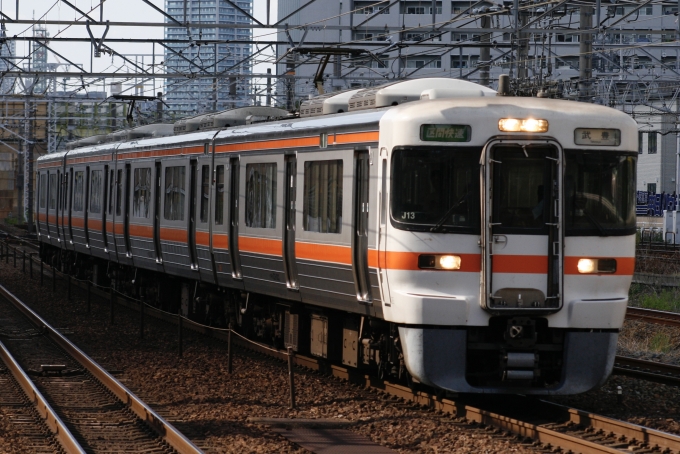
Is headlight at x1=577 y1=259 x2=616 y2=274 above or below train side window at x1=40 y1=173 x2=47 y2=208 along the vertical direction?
below

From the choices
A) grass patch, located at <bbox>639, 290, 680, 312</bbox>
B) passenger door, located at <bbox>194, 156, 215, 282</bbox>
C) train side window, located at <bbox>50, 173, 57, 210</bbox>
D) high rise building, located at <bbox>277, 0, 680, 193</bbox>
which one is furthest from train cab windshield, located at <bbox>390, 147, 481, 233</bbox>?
train side window, located at <bbox>50, 173, 57, 210</bbox>

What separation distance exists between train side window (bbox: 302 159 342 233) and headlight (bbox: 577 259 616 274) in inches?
94.0

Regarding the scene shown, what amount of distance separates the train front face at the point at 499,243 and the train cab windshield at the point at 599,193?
0.04 feet

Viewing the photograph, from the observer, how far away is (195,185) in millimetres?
15398

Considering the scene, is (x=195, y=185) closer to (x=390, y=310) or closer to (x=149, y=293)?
(x=149, y=293)

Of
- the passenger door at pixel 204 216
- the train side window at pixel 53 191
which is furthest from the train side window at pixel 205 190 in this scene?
the train side window at pixel 53 191

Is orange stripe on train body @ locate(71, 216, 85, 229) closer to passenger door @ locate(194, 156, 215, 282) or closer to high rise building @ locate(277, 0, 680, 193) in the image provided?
high rise building @ locate(277, 0, 680, 193)

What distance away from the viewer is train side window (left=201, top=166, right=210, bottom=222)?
1489 centimetres

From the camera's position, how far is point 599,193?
9.73m

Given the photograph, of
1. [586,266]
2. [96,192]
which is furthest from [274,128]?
[96,192]

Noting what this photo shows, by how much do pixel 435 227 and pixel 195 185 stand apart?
6536mm

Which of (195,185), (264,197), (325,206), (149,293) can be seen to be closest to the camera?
(325,206)

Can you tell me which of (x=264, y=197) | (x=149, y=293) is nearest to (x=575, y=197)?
(x=264, y=197)

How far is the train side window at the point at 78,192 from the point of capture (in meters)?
23.7
